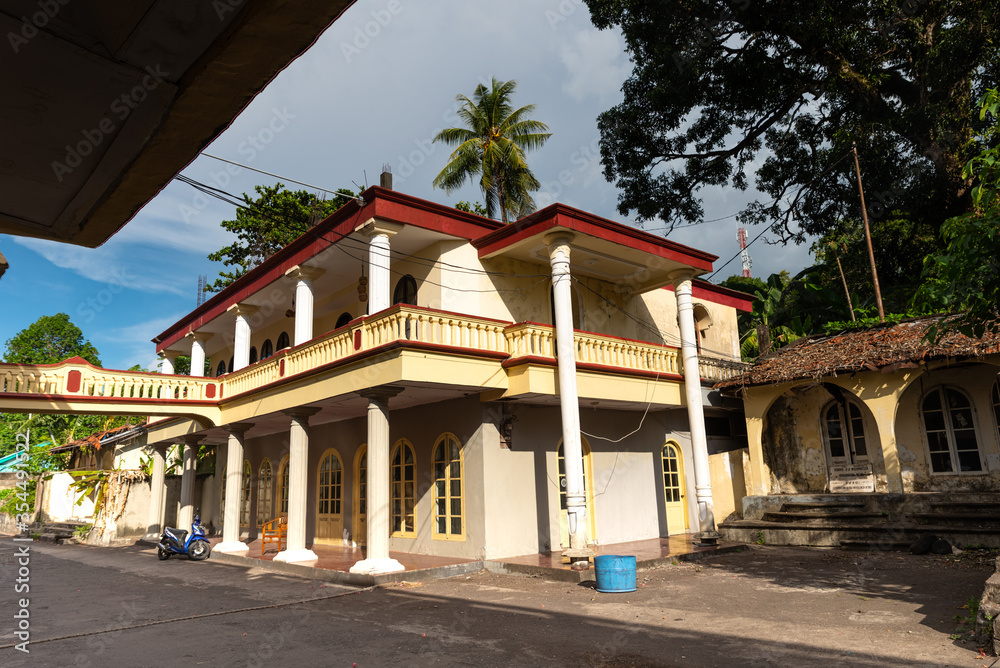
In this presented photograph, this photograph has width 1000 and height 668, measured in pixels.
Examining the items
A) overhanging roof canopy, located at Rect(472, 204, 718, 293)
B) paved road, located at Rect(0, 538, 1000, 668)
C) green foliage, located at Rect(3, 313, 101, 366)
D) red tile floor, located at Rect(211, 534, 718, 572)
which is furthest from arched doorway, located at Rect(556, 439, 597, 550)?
green foliage, located at Rect(3, 313, 101, 366)

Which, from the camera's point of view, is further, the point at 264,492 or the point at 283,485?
the point at 264,492

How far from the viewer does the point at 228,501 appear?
16469 mm

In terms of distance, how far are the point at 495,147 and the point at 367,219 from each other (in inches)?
570

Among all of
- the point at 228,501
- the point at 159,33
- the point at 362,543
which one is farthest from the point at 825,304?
the point at 159,33

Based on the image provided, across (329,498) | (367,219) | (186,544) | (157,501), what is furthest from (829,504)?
(157,501)

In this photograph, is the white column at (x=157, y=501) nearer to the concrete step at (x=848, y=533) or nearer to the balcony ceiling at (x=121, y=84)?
the concrete step at (x=848, y=533)

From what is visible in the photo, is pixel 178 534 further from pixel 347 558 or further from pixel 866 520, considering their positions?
pixel 866 520

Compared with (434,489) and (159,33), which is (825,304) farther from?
(159,33)

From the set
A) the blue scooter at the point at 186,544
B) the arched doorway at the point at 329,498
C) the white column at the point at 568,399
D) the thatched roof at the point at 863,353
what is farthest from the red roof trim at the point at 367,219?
the thatched roof at the point at 863,353

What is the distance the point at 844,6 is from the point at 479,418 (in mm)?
14084

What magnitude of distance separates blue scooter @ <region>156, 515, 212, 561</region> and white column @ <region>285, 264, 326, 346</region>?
19.7ft

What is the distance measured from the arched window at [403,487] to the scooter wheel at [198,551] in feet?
17.0

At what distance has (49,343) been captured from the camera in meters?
52.2

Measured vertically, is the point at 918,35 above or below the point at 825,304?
above
